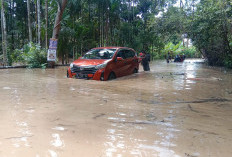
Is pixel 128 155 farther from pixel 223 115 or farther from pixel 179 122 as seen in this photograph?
pixel 223 115

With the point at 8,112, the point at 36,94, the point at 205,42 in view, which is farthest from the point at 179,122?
the point at 205,42

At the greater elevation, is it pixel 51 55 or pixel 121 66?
pixel 51 55

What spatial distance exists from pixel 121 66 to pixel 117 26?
15881 millimetres

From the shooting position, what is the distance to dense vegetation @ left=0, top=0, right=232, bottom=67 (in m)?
14.7

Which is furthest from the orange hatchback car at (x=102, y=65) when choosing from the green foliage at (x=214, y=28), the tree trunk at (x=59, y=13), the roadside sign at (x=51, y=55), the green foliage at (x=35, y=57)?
the green foliage at (x=214, y=28)

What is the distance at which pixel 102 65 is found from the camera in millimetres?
8531

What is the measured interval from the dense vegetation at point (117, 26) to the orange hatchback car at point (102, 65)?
5.71 m

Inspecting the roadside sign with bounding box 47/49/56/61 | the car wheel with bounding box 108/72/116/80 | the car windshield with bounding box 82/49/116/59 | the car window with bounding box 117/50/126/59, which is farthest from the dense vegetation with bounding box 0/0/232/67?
the car wheel with bounding box 108/72/116/80

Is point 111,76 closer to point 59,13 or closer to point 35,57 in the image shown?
point 59,13

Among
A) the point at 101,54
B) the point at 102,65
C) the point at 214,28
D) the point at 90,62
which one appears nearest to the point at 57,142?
the point at 102,65

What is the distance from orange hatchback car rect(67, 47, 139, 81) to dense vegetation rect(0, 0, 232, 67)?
571 cm

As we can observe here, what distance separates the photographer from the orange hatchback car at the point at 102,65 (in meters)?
8.52

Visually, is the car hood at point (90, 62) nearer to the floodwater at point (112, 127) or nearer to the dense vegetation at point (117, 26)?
the floodwater at point (112, 127)

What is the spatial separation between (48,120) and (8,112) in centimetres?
93
